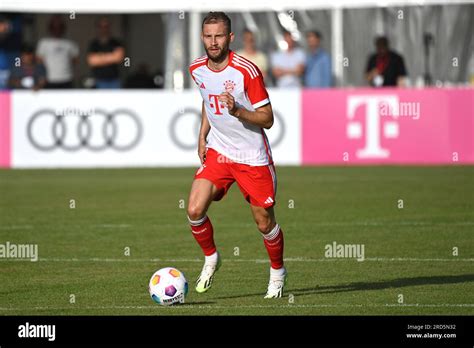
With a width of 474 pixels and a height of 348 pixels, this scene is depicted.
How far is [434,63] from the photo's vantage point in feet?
102

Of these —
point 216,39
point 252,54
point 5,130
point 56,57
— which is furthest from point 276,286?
point 56,57

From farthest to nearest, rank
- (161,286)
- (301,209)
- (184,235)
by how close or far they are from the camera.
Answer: (301,209)
(184,235)
(161,286)

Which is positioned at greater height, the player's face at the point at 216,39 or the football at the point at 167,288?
the player's face at the point at 216,39

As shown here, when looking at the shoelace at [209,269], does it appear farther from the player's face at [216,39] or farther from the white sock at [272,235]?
the player's face at [216,39]

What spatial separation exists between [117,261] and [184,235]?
253 centimetres

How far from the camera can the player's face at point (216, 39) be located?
11.3 metres

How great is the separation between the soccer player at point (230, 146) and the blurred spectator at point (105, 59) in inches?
684

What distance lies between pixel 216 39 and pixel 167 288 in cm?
219

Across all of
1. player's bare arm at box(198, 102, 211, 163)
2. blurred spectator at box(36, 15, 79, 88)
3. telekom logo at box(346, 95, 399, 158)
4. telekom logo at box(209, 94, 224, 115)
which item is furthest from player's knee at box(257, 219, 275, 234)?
blurred spectator at box(36, 15, 79, 88)

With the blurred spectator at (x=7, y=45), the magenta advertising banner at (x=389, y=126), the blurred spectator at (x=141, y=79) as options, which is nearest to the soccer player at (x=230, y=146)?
the magenta advertising banner at (x=389, y=126)

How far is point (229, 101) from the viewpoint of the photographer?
11.1 m

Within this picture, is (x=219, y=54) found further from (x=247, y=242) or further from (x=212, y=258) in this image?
(x=247, y=242)
